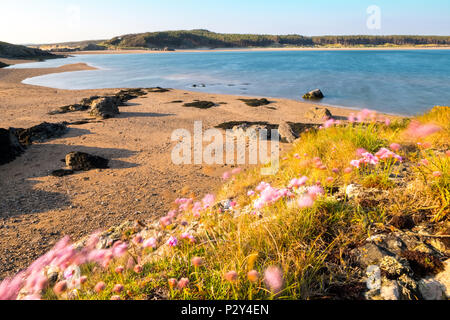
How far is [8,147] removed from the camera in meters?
8.50

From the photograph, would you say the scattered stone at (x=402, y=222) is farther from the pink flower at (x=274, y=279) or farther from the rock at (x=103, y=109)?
the rock at (x=103, y=109)

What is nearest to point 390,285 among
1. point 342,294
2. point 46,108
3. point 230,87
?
point 342,294

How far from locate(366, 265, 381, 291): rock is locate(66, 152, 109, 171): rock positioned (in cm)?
779

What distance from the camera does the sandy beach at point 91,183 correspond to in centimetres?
506

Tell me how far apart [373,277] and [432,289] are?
0.39 meters

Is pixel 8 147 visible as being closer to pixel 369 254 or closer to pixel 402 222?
pixel 369 254

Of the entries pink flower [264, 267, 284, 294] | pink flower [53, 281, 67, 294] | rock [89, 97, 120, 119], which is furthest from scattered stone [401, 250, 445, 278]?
rock [89, 97, 120, 119]

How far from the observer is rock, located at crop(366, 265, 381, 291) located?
1.98m

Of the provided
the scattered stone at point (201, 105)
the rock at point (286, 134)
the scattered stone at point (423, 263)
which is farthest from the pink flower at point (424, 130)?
the scattered stone at point (201, 105)

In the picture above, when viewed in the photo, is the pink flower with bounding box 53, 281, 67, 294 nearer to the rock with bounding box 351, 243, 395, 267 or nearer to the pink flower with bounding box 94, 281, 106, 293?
the pink flower with bounding box 94, 281, 106, 293

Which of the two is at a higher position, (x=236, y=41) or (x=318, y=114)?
(x=236, y=41)

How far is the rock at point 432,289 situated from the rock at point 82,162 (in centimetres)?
811

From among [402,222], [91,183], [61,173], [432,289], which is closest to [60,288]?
[432,289]
